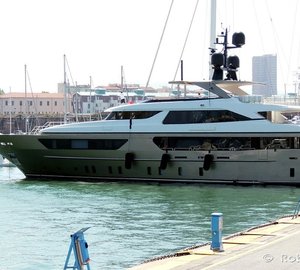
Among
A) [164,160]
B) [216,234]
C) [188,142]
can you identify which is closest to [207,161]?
[188,142]

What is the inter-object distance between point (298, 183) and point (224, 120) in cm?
453

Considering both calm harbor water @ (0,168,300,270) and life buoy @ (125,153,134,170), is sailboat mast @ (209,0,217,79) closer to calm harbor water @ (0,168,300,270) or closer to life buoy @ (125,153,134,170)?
life buoy @ (125,153,134,170)

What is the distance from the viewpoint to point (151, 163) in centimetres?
3759

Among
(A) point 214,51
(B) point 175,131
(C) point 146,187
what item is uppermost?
(A) point 214,51

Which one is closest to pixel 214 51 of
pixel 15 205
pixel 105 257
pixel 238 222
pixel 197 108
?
pixel 197 108

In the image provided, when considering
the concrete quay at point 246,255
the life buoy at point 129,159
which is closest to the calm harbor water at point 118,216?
the life buoy at point 129,159

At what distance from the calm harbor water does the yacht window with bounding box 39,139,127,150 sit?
6.12ft

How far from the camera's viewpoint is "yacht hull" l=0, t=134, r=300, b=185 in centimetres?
3553

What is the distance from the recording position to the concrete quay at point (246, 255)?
12.3m

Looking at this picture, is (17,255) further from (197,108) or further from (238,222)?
(197,108)

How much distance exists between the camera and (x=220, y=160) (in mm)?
36406

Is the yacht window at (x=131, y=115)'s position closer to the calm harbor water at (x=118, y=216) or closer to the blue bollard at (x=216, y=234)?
the calm harbor water at (x=118, y=216)

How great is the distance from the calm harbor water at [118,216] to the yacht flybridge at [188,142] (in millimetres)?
960

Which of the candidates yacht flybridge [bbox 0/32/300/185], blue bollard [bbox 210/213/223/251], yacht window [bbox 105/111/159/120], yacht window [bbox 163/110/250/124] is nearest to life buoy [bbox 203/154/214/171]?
yacht flybridge [bbox 0/32/300/185]
